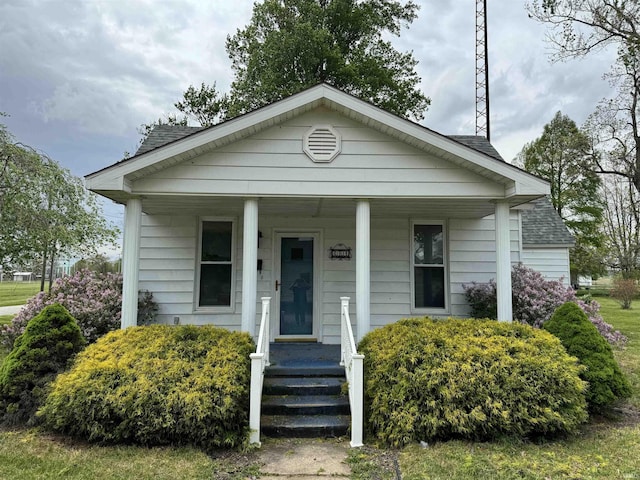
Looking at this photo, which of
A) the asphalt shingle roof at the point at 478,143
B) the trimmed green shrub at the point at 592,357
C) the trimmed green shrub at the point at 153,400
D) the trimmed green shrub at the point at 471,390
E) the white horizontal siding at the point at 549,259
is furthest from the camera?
the white horizontal siding at the point at 549,259

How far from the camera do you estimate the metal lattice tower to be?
23.0 m

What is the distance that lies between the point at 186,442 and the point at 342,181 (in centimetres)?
386

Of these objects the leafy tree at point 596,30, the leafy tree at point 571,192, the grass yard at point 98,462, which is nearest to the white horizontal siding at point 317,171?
the grass yard at point 98,462

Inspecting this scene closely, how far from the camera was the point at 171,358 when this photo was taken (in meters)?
4.74

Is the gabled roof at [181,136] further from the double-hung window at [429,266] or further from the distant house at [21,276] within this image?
the distant house at [21,276]

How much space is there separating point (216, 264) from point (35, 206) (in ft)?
18.0

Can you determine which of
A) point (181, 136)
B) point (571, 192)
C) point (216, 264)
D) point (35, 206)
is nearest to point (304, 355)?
point (216, 264)

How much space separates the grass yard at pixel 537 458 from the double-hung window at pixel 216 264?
468 cm

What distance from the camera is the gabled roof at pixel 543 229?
15.4 m

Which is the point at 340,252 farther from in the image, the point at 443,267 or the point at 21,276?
the point at 21,276

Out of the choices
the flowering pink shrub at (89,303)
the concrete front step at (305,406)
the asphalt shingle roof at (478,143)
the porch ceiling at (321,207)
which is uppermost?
the asphalt shingle roof at (478,143)

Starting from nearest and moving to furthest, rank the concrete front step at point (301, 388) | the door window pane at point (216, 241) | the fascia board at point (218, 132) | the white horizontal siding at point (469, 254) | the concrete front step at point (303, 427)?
the concrete front step at point (303, 427)
the concrete front step at point (301, 388)
the fascia board at point (218, 132)
the door window pane at point (216, 241)
the white horizontal siding at point (469, 254)

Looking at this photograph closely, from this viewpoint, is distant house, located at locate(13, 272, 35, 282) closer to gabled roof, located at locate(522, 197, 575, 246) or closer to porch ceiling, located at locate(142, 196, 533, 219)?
porch ceiling, located at locate(142, 196, 533, 219)

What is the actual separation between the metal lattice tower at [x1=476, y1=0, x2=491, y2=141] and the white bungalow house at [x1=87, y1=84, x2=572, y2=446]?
670 inches
